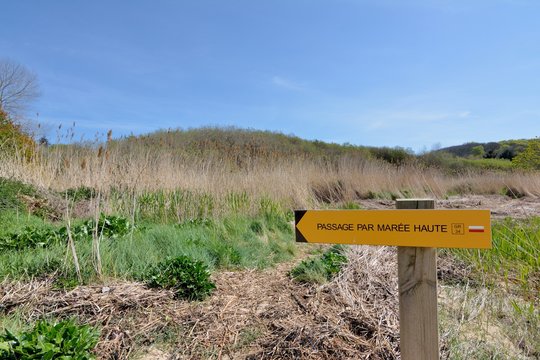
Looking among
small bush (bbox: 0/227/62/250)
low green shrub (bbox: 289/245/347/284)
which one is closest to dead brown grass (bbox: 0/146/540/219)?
small bush (bbox: 0/227/62/250)

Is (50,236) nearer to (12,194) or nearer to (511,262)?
(12,194)

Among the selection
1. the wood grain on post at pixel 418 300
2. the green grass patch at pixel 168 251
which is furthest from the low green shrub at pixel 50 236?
the wood grain on post at pixel 418 300

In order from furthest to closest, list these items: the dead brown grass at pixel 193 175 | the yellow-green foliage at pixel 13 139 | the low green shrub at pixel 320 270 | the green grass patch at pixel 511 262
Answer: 1. the yellow-green foliage at pixel 13 139
2. the dead brown grass at pixel 193 175
3. the green grass patch at pixel 511 262
4. the low green shrub at pixel 320 270

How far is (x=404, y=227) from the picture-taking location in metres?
1.79

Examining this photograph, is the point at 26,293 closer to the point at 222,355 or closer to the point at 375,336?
the point at 222,355

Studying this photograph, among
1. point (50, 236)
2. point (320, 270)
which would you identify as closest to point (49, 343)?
point (320, 270)

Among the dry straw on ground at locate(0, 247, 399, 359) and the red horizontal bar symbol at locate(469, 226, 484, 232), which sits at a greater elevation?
the red horizontal bar symbol at locate(469, 226, 484, 232)

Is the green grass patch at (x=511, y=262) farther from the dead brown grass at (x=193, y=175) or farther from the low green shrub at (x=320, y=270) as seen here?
the dead brown grass at (x=193, y=175)

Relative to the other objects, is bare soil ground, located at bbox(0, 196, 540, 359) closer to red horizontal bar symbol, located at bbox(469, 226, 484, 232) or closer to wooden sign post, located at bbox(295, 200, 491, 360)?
wooden sign post, located at bbox(295, 200, 491, 360)

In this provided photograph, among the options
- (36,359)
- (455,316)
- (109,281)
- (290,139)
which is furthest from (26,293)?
(290,139)

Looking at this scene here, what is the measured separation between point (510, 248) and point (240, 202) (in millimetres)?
4453

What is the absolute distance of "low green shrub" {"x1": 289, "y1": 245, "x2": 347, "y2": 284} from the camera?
341 cm

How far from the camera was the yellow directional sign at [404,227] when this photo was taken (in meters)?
1.68

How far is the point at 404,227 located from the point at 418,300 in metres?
0.36
